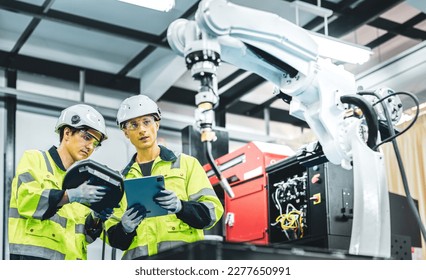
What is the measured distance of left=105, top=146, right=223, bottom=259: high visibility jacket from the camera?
105 inches

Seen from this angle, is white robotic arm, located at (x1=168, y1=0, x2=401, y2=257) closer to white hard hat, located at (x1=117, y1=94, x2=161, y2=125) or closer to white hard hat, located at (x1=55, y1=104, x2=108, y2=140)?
white hard hat, located at (x1=117, y1=94, x2=161, y2=125)

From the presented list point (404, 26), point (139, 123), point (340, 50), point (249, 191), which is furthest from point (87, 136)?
point (404, 26)

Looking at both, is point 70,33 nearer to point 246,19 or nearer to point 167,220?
point 167,220

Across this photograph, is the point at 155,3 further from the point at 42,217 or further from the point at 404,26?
the point at 404,26

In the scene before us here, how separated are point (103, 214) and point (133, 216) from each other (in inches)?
6.7

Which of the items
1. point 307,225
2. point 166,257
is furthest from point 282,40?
point 307,225

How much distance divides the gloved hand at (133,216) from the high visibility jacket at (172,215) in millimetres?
111

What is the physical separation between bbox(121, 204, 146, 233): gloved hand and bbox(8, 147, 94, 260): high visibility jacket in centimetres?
26

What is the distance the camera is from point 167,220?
269 centimetres

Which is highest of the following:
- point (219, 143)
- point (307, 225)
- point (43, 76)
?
point (43, 76)

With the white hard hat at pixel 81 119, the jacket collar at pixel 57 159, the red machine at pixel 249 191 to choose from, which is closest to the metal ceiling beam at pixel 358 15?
the red machine at pixel 249 191

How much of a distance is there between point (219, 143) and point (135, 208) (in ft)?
9.70

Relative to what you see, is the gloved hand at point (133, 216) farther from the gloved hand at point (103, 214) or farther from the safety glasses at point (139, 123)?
the safety glasses at point (139, 123)

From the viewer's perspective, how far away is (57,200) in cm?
252
